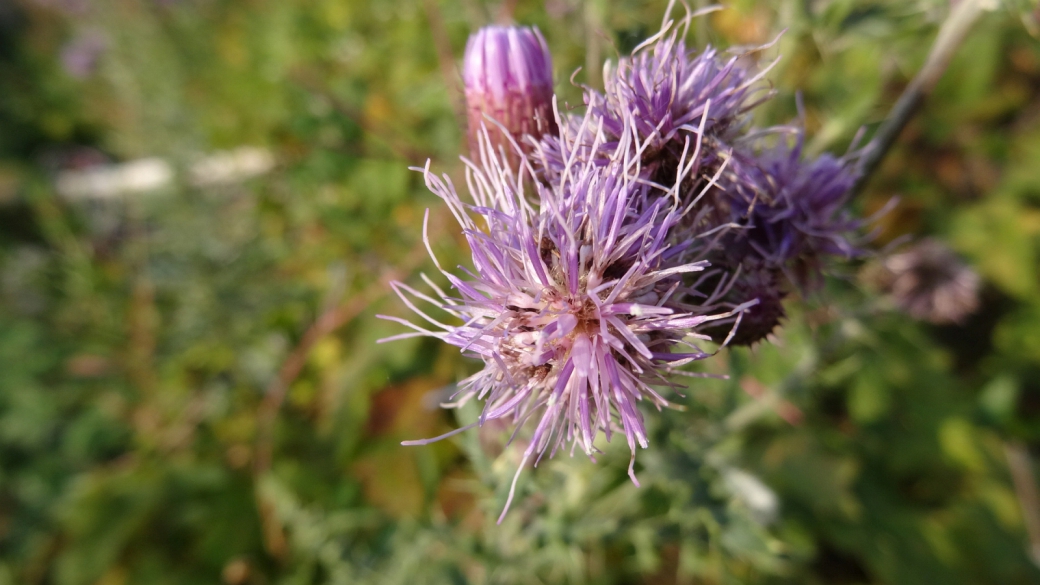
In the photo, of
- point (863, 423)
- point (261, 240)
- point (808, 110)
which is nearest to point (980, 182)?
point (808, 110)

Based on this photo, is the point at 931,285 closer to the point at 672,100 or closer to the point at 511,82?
the point at 672,100

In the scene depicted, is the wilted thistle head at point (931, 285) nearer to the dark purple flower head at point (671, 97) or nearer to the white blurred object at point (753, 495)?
the white blurred object at point (753, 495)

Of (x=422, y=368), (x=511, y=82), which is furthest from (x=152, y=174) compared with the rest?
(x=511, y=82)

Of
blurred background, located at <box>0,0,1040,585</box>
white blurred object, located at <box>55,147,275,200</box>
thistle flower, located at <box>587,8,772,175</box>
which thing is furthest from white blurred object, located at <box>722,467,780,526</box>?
white blurred object, located at <box>55,147,275,200</box>

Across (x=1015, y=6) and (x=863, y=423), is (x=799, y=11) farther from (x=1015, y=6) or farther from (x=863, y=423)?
(x=863, y=423)

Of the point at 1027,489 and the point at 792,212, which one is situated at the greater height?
the point at 792,212

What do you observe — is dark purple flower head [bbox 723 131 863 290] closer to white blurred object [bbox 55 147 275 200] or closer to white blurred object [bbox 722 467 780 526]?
white blurred object [bbox 722 467 780 526]

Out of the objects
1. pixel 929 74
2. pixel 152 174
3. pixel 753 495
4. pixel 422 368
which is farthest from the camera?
pixel 152 174
